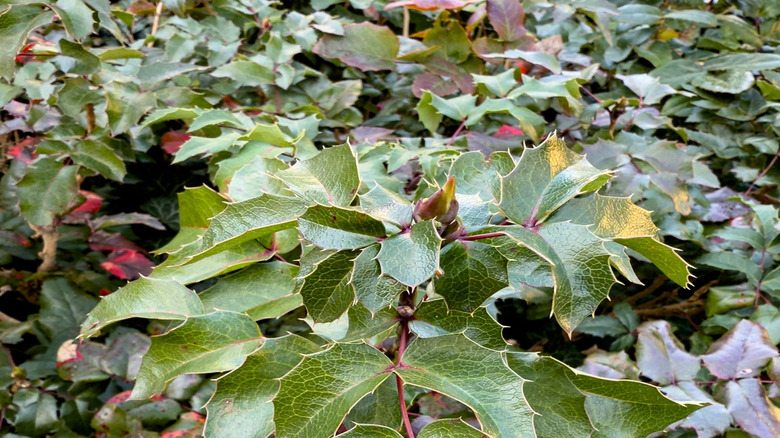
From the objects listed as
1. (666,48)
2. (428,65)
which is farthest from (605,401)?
(666,48)

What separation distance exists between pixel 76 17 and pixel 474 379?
35.0 inches

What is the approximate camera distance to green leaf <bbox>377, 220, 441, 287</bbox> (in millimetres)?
482

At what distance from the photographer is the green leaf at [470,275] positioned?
552 millimetres

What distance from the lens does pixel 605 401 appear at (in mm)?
627

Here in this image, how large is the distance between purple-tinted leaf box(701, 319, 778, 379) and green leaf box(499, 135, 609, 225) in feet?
1.74

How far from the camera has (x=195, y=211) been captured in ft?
2.82

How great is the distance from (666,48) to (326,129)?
0.97 metres

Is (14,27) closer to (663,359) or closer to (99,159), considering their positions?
(99,159)

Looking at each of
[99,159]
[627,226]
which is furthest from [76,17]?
[627,226]

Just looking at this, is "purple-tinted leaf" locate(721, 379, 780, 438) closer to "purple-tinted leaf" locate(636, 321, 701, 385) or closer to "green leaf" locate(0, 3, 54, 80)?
"purple-tinted leaf" locate(636, 321, 701, 385)

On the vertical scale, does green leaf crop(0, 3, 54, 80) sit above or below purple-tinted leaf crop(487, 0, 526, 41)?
above

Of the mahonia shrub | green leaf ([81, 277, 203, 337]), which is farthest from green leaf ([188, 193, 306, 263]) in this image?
green leaf ([81, 277, 203, 337])

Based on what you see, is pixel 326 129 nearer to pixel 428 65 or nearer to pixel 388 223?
pixel 428 65

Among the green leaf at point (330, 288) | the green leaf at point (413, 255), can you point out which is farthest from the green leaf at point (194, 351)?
the green leaf at point (413, 255)
